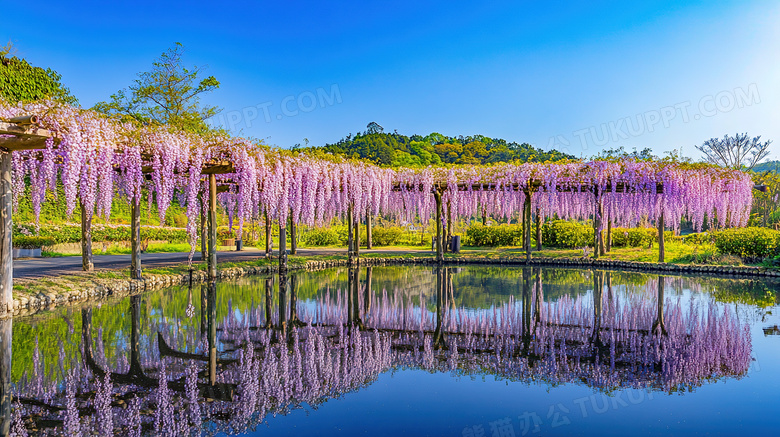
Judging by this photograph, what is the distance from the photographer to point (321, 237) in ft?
92.7

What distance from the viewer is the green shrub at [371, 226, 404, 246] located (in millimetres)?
27875

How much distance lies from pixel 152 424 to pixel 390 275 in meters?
11.1

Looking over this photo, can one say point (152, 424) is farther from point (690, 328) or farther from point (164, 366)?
point (690, 328)

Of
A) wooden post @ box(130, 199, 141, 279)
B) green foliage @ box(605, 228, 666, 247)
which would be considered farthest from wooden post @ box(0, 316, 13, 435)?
green foliage @ box(605, 228, 666, 247)

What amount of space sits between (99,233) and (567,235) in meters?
21.9

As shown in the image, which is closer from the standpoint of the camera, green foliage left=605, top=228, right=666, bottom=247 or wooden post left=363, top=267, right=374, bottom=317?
wooden post left=363, top=267, right=374, bottom=317

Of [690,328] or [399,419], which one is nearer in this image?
[399,419]

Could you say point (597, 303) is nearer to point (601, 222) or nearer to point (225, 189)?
point (601, 222)

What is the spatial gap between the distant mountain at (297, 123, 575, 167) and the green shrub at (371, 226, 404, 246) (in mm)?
17291

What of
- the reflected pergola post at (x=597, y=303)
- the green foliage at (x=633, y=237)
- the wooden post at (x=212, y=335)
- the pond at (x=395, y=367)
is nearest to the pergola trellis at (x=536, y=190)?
the reflected pergola post at (x=597, y=303)

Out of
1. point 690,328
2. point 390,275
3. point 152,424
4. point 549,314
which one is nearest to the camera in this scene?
point 152,424

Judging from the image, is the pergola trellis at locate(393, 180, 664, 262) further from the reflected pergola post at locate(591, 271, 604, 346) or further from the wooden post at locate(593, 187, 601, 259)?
the reflected pergola post at locate(591, 271, 604, 346)

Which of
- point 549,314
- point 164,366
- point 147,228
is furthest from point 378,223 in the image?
point 164,366

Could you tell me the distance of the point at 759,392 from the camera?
4711mm
